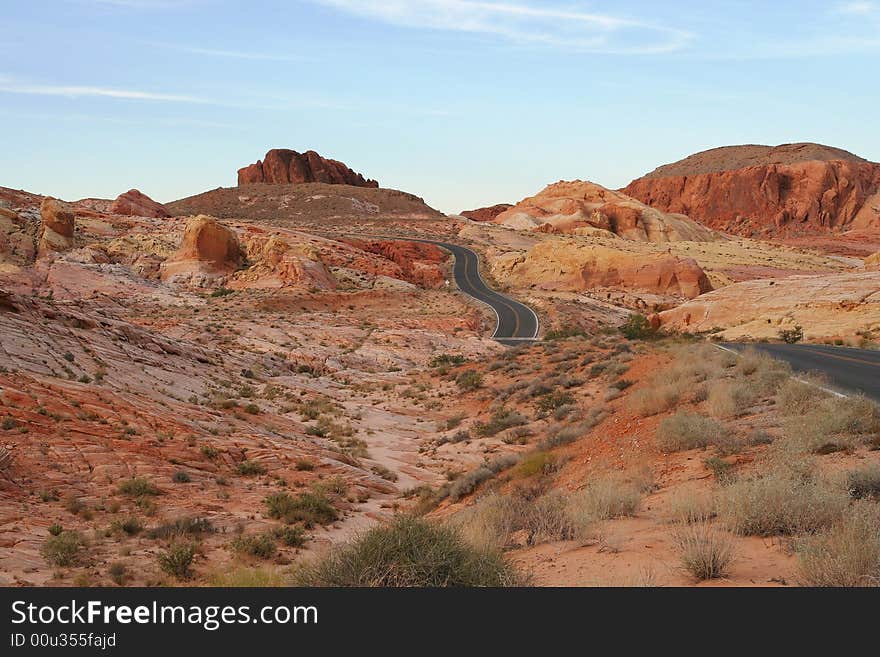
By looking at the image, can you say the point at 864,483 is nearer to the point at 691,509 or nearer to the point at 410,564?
the point at 691,509

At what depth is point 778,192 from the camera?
15500 cm

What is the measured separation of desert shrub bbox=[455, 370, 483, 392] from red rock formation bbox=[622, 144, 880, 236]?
443 ft

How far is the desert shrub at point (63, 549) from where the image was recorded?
8.62 meters

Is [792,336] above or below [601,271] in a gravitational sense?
below

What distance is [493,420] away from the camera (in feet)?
67.3

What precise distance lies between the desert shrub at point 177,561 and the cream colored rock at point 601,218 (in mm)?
→ 101372

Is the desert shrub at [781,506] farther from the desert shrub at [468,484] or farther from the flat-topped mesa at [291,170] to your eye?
the flat-topped mesa at [291,170]

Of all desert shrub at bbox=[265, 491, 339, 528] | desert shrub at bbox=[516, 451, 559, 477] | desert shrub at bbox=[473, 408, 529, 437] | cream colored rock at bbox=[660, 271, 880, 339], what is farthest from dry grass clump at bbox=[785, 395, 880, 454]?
cream colored rock at bbox=[660, 271, 880, 339]

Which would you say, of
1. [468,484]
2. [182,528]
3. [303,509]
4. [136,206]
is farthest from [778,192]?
[182,528]

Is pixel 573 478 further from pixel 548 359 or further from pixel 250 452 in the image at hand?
pixel 548 359

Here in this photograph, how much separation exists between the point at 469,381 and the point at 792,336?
14756 mm

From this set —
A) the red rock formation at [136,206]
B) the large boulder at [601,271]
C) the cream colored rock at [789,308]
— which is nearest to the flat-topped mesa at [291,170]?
the red rock formation at [136,206]

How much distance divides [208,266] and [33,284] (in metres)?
13.7
